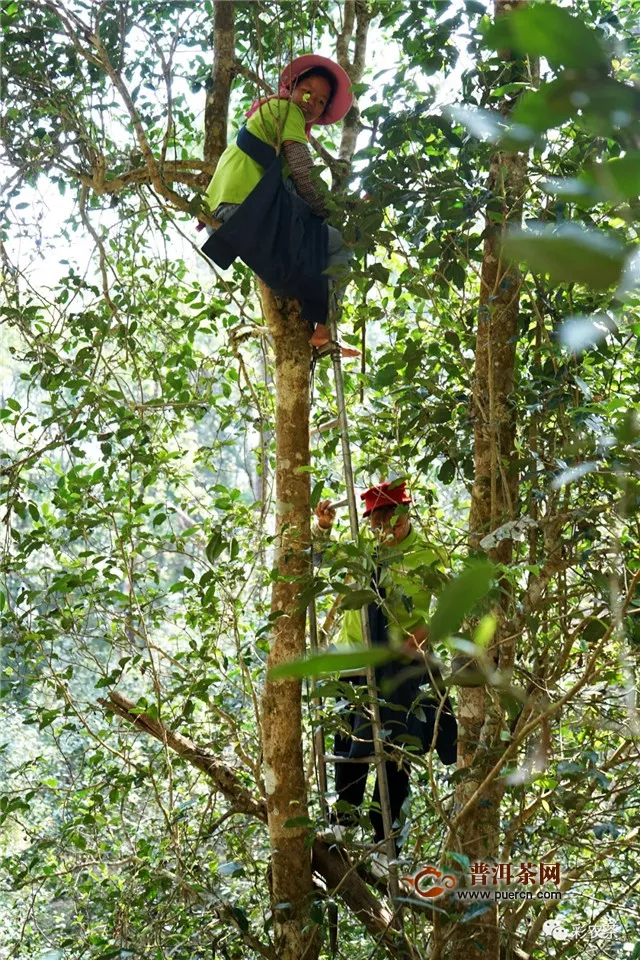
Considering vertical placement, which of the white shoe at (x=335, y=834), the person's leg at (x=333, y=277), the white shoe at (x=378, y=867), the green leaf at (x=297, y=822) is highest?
the person's leg at (x=333, y=277)

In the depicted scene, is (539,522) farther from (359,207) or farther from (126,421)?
(126,421)

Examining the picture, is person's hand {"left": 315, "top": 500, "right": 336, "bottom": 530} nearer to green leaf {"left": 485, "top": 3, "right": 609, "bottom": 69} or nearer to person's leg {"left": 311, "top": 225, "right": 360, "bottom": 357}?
person's leg {"left": 311, "top": 225, "right": 360, "bottom": 357}

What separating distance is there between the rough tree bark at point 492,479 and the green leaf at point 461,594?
1541 millimetres

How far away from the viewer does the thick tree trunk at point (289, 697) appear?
201 cm

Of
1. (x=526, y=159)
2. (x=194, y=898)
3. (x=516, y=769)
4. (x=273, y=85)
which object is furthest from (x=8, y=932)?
(x=526, y=159)

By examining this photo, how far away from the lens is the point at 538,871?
1828 mm

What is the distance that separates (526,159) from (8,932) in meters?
4.14

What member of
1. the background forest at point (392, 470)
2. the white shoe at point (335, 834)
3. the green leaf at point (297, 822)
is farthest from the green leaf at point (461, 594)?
the white shoe at point (335, 834)

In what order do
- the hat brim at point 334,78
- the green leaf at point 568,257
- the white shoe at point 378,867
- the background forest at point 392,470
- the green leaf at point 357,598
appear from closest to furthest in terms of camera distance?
the green leaf at point 568,257 → the green leaf at point 357,598 → the background forest at point 392,470 → the white shoe at point 378,867 → the hat brim at point 334,78

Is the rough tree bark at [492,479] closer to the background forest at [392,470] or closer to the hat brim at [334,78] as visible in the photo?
the background forest at [392,470]

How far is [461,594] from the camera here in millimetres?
210

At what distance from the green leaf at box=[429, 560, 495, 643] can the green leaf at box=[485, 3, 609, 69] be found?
4.3 inches

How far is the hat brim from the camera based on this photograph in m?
2.31

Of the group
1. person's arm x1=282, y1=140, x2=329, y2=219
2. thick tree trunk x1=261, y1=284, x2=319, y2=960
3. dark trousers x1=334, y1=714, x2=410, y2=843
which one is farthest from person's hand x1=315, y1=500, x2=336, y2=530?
person's arm x1=282, y1=140, x2=329, y2=219
